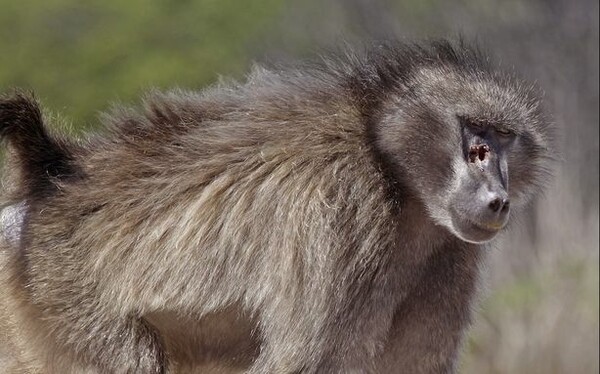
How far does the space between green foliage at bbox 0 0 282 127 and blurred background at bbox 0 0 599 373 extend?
2 cm

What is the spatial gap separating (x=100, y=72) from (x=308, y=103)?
15.9m

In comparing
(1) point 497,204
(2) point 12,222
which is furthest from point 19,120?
(1) point 497,204

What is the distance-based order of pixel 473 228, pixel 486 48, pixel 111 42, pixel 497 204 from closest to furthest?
pixel 497 204 < pixel 473 228 < pixel 486 48 < pixel 111 42

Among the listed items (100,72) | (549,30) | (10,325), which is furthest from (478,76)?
(100,72)

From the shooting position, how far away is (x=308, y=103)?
5.17m

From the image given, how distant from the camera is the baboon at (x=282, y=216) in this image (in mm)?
4863

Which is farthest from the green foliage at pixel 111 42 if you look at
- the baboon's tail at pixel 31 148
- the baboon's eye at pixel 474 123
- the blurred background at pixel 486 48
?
the baboon's eye at pixel 474 123

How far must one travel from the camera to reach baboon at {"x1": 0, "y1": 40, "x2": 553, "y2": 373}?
4.86 meters

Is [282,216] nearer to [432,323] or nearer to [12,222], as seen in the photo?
[432,323]

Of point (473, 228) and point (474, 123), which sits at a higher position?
point (474, 123)

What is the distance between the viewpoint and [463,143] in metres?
5.00

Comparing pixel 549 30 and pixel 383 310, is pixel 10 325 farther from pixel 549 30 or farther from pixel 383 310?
pixel 549 30

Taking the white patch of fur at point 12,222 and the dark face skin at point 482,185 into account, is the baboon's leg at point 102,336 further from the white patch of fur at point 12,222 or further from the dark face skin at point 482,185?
the dark face skin at point 482,185

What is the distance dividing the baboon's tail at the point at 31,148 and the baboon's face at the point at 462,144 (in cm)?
131
